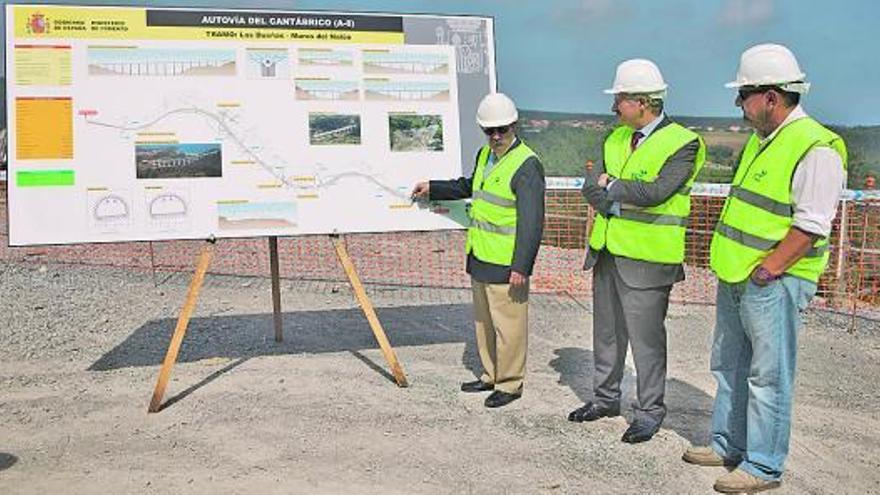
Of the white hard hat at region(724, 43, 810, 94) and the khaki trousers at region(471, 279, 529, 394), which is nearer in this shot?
the white hard hat at region(724, 43, 810, 94)

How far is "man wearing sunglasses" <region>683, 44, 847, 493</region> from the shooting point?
4.12 m

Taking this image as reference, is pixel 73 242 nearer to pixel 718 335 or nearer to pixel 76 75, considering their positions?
pixel 76 75

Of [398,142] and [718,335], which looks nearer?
[718,335]

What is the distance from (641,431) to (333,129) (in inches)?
114

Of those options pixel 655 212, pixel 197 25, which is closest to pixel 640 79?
pixel 655 212

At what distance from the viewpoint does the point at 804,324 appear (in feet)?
29.8

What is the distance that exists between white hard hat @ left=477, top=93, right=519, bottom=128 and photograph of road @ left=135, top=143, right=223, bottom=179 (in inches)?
70.2

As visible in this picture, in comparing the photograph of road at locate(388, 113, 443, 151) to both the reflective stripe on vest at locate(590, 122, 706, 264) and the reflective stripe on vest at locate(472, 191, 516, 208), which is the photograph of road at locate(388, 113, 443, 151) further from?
the reflective stripe on vest at locate(590, 122, 706, 264)

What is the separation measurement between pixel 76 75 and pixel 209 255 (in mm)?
1426

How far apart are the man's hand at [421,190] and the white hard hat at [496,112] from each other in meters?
0.71

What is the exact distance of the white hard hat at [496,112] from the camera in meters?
5.84

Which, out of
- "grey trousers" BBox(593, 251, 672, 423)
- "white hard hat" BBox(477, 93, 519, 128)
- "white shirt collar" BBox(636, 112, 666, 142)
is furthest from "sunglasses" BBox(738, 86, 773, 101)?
"white hard hat" BBox(477, 93, 519, 128)

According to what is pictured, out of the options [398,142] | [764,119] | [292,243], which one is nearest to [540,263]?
[292,243]

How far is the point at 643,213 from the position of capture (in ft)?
16.8
